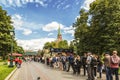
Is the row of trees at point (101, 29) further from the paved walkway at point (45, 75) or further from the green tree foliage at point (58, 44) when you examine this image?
the green tree foliage at point (58, 44)

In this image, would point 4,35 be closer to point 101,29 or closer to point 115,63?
point 101,29

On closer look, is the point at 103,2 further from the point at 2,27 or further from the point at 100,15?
the point at 2,27

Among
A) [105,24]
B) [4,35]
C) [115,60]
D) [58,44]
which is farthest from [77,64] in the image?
[58,44]

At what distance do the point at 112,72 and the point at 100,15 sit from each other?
3080cm

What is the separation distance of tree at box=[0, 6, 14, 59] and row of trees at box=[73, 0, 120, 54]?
2457cm

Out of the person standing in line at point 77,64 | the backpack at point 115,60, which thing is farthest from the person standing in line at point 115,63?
the person standing in line at point 77,64

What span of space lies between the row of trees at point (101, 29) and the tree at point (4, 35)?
967 inches

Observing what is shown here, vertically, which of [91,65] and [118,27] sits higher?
[118,27]

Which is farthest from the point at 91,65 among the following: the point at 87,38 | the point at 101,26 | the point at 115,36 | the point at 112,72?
the point at 87,38

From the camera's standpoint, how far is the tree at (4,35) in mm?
71125

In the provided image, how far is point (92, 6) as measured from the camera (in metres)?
49.8

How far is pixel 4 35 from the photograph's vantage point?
7162cm

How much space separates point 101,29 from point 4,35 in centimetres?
3292

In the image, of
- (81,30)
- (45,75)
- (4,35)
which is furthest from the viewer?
(4,35)
